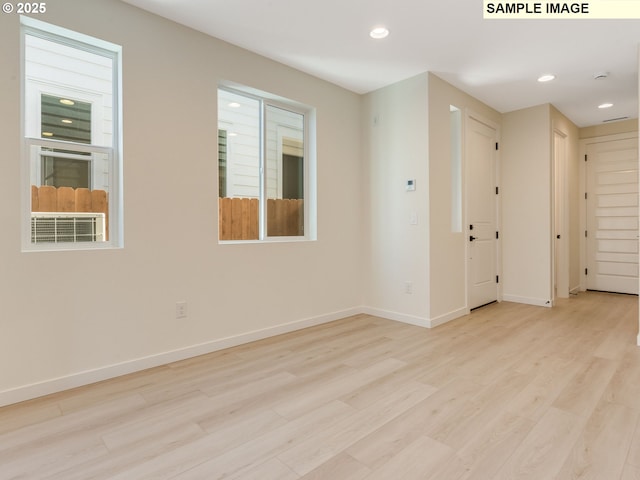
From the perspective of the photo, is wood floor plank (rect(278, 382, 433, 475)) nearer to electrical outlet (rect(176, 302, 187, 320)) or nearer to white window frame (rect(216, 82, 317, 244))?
electrical outlet (rect(176, 302, 187, 320))

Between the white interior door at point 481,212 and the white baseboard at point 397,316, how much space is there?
1.00 metres

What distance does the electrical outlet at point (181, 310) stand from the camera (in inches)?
113

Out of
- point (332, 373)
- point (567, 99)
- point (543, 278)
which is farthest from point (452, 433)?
point (567, 99)

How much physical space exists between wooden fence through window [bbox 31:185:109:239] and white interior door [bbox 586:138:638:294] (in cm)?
691

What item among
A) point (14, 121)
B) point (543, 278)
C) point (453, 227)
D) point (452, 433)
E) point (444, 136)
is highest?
point (444, 136)

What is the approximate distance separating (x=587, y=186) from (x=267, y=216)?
217 inches

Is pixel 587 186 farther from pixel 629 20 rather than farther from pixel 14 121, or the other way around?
pixel 14 121

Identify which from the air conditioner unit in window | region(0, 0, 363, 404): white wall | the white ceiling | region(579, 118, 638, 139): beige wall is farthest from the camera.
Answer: region(579, 118, 638, 139): beige wall

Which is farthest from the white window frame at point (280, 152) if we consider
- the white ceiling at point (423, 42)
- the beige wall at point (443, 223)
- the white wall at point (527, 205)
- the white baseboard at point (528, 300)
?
the white baseboard at point (528, 300)

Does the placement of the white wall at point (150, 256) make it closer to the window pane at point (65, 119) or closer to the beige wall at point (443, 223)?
the window pane at point (65, 119)

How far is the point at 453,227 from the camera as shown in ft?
14.4

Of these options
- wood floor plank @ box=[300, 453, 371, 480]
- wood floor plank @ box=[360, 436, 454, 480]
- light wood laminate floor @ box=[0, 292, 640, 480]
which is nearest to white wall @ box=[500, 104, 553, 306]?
light wood laminate floor @ box=[0, 292, 640, 480]

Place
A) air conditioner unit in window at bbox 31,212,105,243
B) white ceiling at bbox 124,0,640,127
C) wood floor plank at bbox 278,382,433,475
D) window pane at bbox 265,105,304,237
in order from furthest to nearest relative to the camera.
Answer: window pane at bbox 265,105,304,237, white ceiling at bbox 124,0,640,127, air conditioner unit in window at bbox 31,212,105,243, wood floor plank at bbox 278,382,433,475

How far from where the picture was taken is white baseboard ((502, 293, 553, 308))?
4.78 meters
